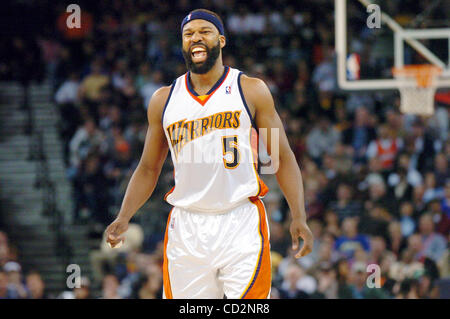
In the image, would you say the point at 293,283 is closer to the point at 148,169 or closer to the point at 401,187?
the point at 401,187

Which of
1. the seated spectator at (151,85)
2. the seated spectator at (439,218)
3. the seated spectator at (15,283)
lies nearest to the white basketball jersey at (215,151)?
the seated spectator at (15,283)

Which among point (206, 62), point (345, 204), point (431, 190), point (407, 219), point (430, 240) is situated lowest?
point (430, 240)

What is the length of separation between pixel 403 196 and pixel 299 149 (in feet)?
6.82

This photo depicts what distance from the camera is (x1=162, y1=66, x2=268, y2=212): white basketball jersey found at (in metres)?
5.12

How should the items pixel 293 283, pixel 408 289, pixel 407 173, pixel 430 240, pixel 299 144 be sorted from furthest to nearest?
pixel 299 144, pixel 407 173, pixel 430 240, pixel 293 283, pixel 408 289

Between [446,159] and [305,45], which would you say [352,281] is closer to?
[446,159]

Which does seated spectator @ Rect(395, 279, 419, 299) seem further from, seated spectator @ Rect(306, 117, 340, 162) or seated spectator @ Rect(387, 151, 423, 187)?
seated spectator @ Rect(306, 117, 340, 162)

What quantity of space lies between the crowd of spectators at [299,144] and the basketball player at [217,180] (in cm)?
415

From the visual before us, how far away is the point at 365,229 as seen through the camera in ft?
36.2

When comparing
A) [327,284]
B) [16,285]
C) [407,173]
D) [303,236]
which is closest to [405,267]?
[327,284]

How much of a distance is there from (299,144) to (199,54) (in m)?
7.95

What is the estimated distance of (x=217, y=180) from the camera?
5125 millimetres

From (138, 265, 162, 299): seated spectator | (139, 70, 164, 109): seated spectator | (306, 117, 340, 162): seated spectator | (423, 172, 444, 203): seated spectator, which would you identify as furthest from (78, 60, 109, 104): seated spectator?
(423, 172, 444, 203): seated spectator
